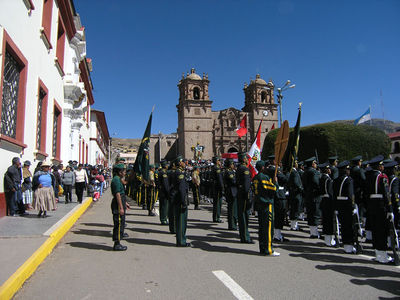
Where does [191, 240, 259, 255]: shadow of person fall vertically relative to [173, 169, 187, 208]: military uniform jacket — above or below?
below

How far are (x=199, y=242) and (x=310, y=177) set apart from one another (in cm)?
319

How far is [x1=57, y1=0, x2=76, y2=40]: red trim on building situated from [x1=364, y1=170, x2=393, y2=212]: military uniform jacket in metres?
14.6

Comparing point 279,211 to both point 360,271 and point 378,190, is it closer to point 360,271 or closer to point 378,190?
point 378,190

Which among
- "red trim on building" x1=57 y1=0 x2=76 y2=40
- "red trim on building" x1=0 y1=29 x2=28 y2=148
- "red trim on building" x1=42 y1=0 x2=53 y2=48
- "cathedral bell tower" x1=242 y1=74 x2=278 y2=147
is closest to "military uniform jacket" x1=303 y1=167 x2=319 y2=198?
"red trim on building" x1=0 y1=29 x2=28 y2=148

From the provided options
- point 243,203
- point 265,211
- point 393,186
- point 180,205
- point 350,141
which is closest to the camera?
point 393,186

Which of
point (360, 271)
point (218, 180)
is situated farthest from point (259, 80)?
point (360, 271)

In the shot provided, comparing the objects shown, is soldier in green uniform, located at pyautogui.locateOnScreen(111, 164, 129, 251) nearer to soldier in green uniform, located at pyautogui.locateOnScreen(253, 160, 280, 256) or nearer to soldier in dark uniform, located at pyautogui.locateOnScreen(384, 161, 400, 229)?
soldier in green uniform, located at pyautogui.locateOnScreen(253, 160, 280, 256)

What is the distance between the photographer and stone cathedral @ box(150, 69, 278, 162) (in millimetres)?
69938

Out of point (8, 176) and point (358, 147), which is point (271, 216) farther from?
point (358, 147)

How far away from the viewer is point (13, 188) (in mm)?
7664

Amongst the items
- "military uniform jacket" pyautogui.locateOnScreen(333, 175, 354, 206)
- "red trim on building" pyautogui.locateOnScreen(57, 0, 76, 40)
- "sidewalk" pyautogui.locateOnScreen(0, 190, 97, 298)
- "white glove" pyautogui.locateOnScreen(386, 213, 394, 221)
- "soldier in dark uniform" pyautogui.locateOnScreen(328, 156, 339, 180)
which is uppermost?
"red trim on building" pyautogui.locateOnScreen(57, 0, 76, 40)

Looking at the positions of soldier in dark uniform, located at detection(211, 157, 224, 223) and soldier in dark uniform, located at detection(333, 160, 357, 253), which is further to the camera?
soldier in dark uniform, located at detection(211, 157, 224, 223)

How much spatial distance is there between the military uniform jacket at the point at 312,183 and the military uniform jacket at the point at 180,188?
125 inches

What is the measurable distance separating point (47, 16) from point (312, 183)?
11.9m
